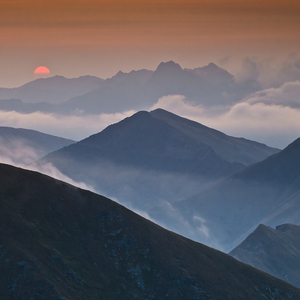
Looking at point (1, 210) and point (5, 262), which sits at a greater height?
point (1, 210)

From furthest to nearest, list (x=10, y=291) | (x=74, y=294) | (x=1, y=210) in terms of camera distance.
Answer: (x=1, y=210) → (x=74, y=294) → (x=10, y=291)

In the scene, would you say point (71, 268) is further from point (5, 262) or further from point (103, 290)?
point (5, 262)

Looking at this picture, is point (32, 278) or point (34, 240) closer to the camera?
point (32, 278)

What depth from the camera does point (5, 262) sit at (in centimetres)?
17162

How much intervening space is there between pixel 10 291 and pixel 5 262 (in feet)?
40.3

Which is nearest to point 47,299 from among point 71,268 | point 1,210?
point 71,268

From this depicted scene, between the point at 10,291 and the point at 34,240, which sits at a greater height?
the point at 34,240

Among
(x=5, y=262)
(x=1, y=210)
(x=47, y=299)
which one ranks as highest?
(x=1, y=210)

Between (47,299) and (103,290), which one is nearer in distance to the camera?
(47,299)

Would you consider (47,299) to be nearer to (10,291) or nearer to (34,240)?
(10,291)

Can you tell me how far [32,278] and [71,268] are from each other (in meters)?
27.9

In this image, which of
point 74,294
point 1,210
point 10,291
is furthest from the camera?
point 1,210

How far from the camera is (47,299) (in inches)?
6471

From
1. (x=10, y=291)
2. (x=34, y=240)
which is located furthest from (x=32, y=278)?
(x=34, y=240)
